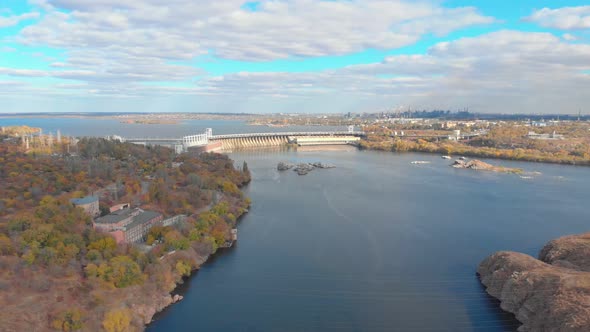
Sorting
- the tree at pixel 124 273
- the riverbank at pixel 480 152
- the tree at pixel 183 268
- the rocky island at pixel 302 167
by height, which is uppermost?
the riverbank at pixel 480 152

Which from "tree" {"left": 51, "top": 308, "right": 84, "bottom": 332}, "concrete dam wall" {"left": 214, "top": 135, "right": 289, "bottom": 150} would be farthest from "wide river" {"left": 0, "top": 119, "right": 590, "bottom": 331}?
"concrete dam wall" {"left": 214, "top": 135, "right": 289, "bottom": 150}

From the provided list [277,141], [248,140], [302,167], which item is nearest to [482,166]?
[302,167]

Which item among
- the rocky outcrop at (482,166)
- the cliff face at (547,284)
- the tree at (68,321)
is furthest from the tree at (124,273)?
the rocky outcrop at (482,166)

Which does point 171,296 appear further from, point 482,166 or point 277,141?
point 277,141

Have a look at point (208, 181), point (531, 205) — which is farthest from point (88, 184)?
point (531, 205)

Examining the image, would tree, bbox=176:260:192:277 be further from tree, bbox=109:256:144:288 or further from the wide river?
tree, bbox=109:256:144:288

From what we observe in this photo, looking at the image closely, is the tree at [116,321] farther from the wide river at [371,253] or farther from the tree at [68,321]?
the wide river at [371,253]
